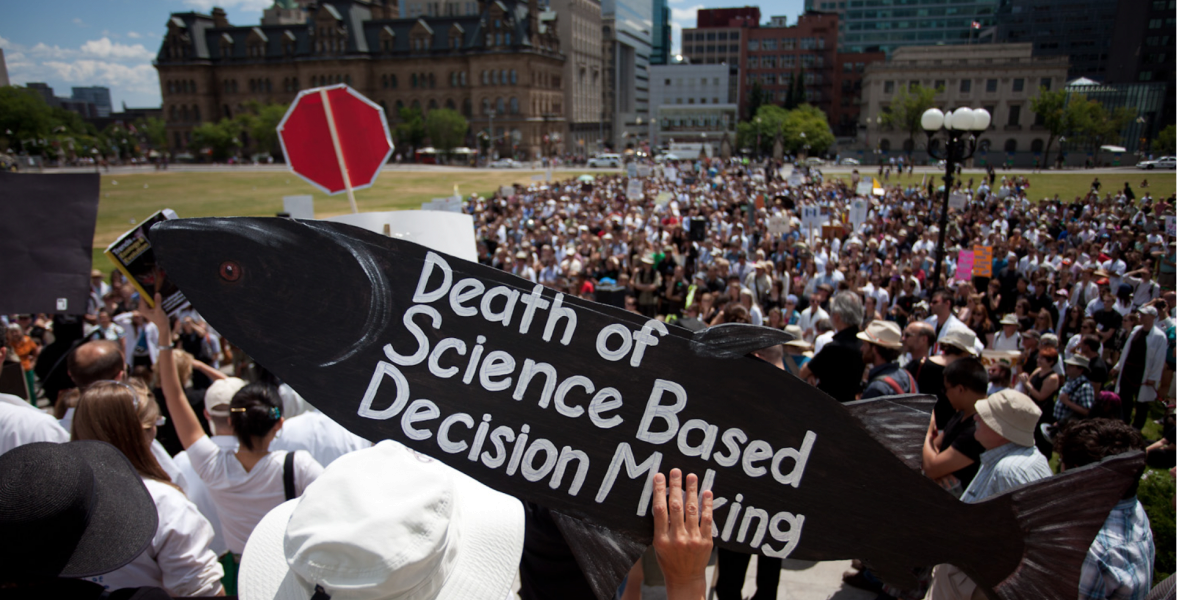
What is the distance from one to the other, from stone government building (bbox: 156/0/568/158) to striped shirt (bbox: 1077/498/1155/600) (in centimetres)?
8694

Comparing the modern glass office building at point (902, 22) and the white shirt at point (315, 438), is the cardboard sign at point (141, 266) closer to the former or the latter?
the white shirt at point (315, 438)

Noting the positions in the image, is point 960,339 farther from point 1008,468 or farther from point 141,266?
point 141,266

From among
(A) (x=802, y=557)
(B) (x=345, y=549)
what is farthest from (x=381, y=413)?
(A) (x=802, y=557)

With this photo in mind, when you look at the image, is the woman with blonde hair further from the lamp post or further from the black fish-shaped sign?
the lamp post

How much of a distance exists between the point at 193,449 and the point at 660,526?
2.25m

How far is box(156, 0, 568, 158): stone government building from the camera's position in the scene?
86.3 m

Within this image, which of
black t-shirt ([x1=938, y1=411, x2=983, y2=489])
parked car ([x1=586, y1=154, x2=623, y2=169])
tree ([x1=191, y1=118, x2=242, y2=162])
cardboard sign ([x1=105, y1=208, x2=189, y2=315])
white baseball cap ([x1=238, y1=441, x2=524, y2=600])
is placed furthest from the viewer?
tree ([x1=191, y1=118, x2=242, y2=162])

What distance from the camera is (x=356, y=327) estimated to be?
1778 mm

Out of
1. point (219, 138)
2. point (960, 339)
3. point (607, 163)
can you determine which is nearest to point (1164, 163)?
point (960, 339)

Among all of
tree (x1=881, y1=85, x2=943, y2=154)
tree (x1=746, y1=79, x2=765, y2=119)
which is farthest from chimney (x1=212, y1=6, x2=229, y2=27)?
tree (x1=881, y1=85, x2=943, y2=154)

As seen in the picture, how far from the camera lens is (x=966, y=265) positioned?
872 centimetres

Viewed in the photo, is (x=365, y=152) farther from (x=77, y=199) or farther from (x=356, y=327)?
(x=356, y=327)

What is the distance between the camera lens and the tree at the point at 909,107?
60688 mm

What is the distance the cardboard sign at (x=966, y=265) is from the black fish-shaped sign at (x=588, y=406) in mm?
7705
